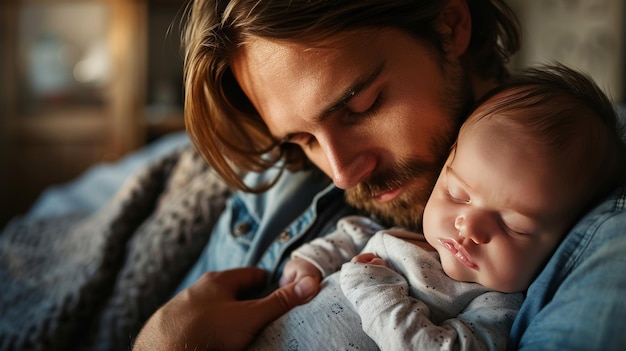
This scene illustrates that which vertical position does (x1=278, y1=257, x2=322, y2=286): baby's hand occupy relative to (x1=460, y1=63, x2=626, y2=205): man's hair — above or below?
below

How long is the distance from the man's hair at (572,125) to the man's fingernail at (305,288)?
31 cm

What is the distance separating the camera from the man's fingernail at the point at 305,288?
0.86m

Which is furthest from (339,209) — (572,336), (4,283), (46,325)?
(4,283)

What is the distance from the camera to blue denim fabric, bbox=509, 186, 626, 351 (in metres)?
0.53

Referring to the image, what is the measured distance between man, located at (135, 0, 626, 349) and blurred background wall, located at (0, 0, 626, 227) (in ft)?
8.09

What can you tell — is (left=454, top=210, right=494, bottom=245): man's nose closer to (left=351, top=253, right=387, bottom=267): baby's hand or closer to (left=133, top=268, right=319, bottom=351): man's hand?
(left=351, top=253, right=387, bottom=267): baby's hand

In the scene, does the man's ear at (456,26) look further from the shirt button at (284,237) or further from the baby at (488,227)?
the shirt button at (284,237)

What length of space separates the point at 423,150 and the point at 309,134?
178 mm

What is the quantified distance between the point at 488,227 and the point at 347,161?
0.86ft

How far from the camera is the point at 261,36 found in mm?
860

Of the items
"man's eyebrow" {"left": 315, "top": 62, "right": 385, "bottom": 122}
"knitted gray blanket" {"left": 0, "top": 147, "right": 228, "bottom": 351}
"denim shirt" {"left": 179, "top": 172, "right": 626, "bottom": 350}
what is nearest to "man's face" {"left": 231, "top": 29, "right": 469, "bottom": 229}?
"man's eyebrow" {"left": 315, "top": 62, "right": 385, "bottom": 122}

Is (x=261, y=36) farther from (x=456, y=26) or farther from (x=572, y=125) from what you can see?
(x=572, y=125)

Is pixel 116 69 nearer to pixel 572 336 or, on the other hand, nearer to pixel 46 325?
pixel 46 325

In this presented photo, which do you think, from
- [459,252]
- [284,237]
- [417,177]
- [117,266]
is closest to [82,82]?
[117,266]
